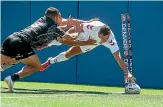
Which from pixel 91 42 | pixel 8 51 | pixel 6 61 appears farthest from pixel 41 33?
pixel 91 42

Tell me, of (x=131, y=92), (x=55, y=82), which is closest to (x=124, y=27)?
(x=55, y=82)

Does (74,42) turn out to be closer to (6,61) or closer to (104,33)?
(104,33)

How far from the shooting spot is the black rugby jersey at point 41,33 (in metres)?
9.34

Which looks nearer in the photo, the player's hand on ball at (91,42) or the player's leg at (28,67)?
the player's leg at (28,67)

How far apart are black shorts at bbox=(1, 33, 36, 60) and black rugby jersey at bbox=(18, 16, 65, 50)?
0.08m

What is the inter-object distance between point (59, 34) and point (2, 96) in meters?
1.73

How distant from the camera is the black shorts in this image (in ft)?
30.4

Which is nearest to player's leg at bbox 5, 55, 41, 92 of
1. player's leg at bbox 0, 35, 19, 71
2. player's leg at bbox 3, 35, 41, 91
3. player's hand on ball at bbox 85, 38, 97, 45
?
player's leg at bbox 3, 35, 41, 91

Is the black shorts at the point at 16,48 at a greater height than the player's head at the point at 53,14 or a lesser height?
lesser

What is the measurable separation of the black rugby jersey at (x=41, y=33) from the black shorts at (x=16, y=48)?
0.08 metres

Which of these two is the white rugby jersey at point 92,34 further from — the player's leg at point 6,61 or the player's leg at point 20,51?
the player's leg at point 6,61

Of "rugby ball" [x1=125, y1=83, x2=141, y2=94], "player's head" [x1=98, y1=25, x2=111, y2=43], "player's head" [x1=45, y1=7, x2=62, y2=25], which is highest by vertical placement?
"player's head" [x1=45, y1=7, x2=62, y2=25]

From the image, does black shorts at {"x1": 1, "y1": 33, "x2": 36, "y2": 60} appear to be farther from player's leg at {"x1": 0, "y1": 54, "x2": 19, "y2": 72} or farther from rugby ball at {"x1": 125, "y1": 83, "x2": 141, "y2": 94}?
rugby ball at {"x1": 125, "y1": 83, "x2": 141, "y2": 94}

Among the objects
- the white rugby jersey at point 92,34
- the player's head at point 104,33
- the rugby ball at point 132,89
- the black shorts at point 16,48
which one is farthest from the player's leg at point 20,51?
the rugby ball at point 132,89
